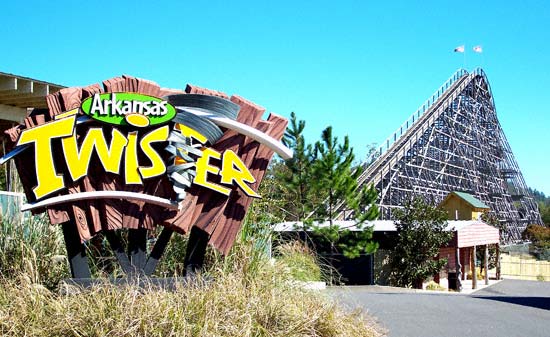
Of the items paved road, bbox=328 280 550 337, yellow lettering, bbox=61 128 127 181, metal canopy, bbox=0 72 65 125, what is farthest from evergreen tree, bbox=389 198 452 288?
yellow lettering, bbox=61 128 127 181

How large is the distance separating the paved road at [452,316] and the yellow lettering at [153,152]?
8.88ft

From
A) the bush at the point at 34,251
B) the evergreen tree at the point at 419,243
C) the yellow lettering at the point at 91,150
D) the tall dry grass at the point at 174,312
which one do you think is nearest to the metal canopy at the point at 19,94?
the bush at the point at 34,251

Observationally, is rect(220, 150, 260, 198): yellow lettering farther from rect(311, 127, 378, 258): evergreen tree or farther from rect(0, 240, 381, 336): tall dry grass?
rect(311, 127, 378, 258): evergreen tree

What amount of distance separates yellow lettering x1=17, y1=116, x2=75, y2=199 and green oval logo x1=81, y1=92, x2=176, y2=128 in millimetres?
259

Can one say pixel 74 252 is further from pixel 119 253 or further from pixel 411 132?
pixel 411 132

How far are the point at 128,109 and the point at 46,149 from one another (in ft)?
2.95

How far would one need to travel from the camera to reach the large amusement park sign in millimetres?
6523

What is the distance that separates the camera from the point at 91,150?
6.56 m

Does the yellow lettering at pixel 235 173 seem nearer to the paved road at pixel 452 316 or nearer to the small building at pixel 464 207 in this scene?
the paved road at pixel 452 316

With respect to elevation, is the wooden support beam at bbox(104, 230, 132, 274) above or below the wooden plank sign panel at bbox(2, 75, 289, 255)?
below

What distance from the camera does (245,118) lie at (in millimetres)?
7156

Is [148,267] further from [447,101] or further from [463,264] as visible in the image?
[447,101]

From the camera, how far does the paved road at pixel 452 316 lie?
826 centimetres

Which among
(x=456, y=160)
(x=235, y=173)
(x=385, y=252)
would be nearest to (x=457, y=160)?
(x=456, y=160)
